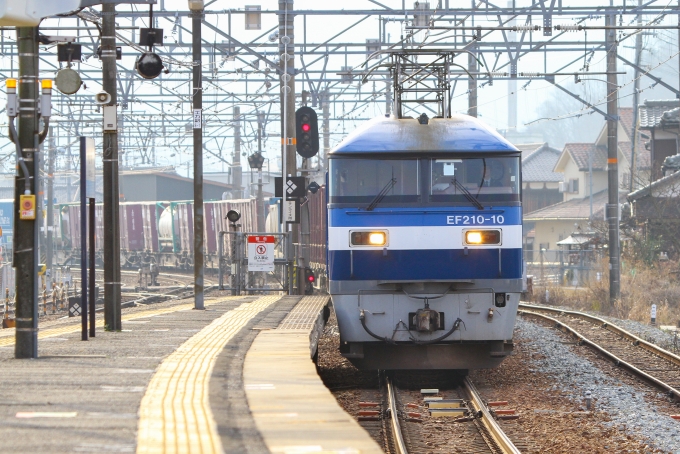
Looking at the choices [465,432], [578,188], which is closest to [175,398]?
[465,432]

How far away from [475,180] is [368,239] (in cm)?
140

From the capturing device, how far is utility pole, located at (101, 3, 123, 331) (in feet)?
43.4

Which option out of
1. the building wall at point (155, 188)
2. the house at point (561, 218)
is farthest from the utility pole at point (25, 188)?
the building wall at point (155, 188)

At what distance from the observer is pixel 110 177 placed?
1336 cm

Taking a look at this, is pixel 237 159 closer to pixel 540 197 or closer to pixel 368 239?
pixel 540 197

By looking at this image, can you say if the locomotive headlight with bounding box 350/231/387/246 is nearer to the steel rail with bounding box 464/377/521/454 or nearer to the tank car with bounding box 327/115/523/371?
the tank car with bounding box 327/115/523/371

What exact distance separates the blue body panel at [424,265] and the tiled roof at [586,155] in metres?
47.5

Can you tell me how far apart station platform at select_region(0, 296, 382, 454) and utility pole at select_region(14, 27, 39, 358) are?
0.43m

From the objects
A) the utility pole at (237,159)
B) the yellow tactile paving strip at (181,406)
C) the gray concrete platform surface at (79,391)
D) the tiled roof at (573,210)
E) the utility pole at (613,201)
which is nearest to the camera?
the yellow tactile paving strip at (181,406)

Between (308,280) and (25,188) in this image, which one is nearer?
(25,188)

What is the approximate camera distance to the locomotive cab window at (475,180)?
11.3 m

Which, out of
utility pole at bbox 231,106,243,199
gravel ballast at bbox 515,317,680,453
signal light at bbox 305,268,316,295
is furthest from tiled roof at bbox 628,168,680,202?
utility pole at bbox 231,106,243,199

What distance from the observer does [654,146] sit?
131ft

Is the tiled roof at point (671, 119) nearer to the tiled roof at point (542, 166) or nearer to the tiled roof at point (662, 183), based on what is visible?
the tiled roof at point (662, 183)
